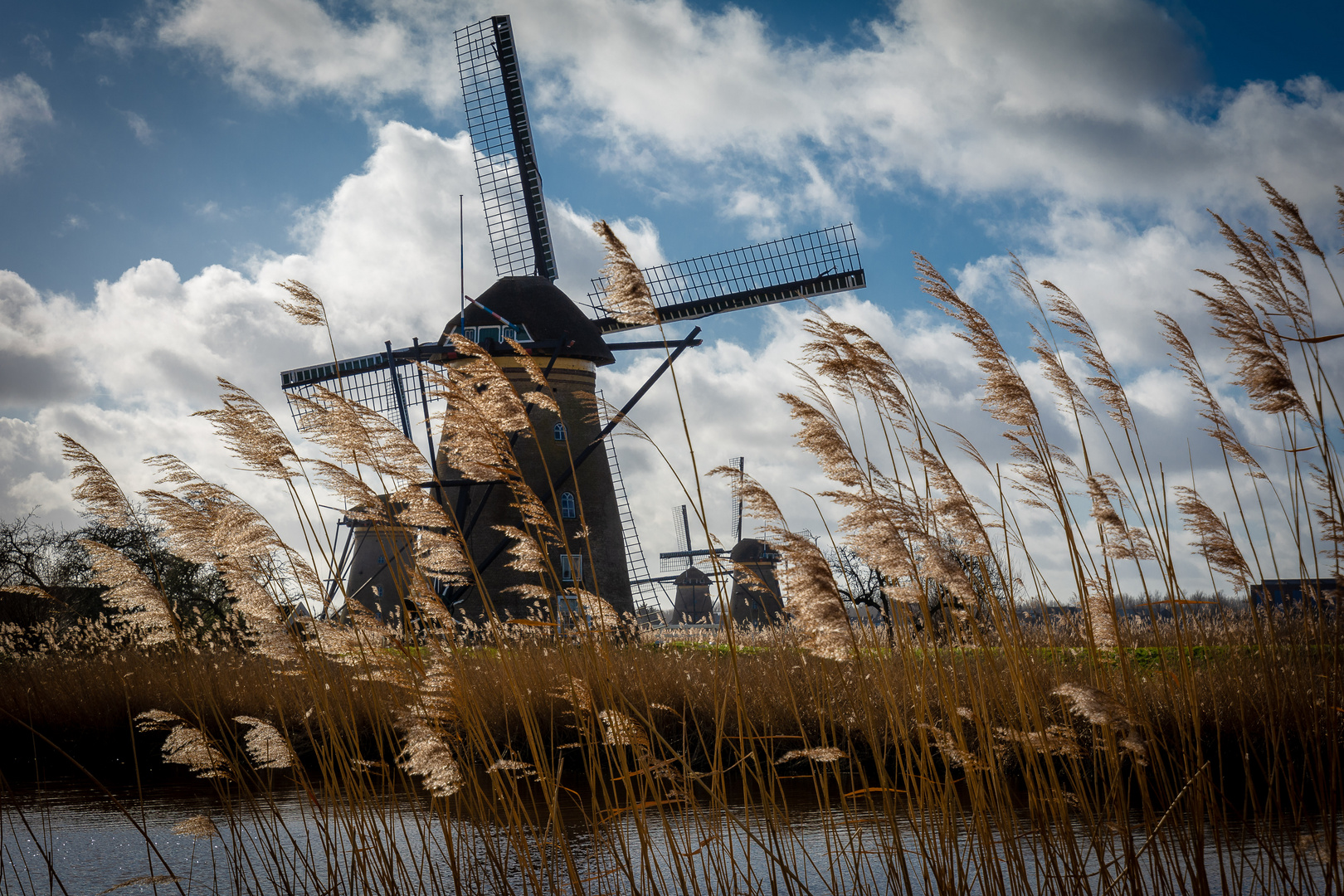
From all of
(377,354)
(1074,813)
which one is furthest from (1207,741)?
Result: (377,354)

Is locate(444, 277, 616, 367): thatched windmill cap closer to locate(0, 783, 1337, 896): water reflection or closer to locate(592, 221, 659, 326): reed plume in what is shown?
locate(0, 783, 1337, 896): water reflection

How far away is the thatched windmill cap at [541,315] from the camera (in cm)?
1639

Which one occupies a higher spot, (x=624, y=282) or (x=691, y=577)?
(x=624, y=282)

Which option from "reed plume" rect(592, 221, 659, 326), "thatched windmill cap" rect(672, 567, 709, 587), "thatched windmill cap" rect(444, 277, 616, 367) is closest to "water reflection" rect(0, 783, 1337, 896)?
"reed plume" rect(592, 221, 659, 326)

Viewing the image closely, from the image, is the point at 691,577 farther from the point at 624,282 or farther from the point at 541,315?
the point at 624,282

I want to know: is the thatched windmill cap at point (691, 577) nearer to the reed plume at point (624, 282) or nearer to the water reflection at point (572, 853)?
the water reflection at point (572, 853)

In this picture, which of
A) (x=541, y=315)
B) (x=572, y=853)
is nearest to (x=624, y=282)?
(x=572, y=853)

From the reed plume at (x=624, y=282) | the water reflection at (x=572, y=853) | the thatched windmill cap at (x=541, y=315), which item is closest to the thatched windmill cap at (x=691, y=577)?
the thatched windmill cap at (x=541, y=315)

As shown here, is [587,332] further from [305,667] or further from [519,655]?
[305,667]

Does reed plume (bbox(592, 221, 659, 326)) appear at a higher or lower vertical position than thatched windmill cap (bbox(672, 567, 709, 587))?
higher

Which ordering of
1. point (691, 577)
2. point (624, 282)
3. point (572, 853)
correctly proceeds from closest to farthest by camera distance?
point (624, 282)
point (572, 853)
point (691, 577)

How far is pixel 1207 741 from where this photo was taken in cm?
580

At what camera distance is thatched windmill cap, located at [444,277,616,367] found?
16391 millimetres

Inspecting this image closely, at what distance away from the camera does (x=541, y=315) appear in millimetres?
16672
